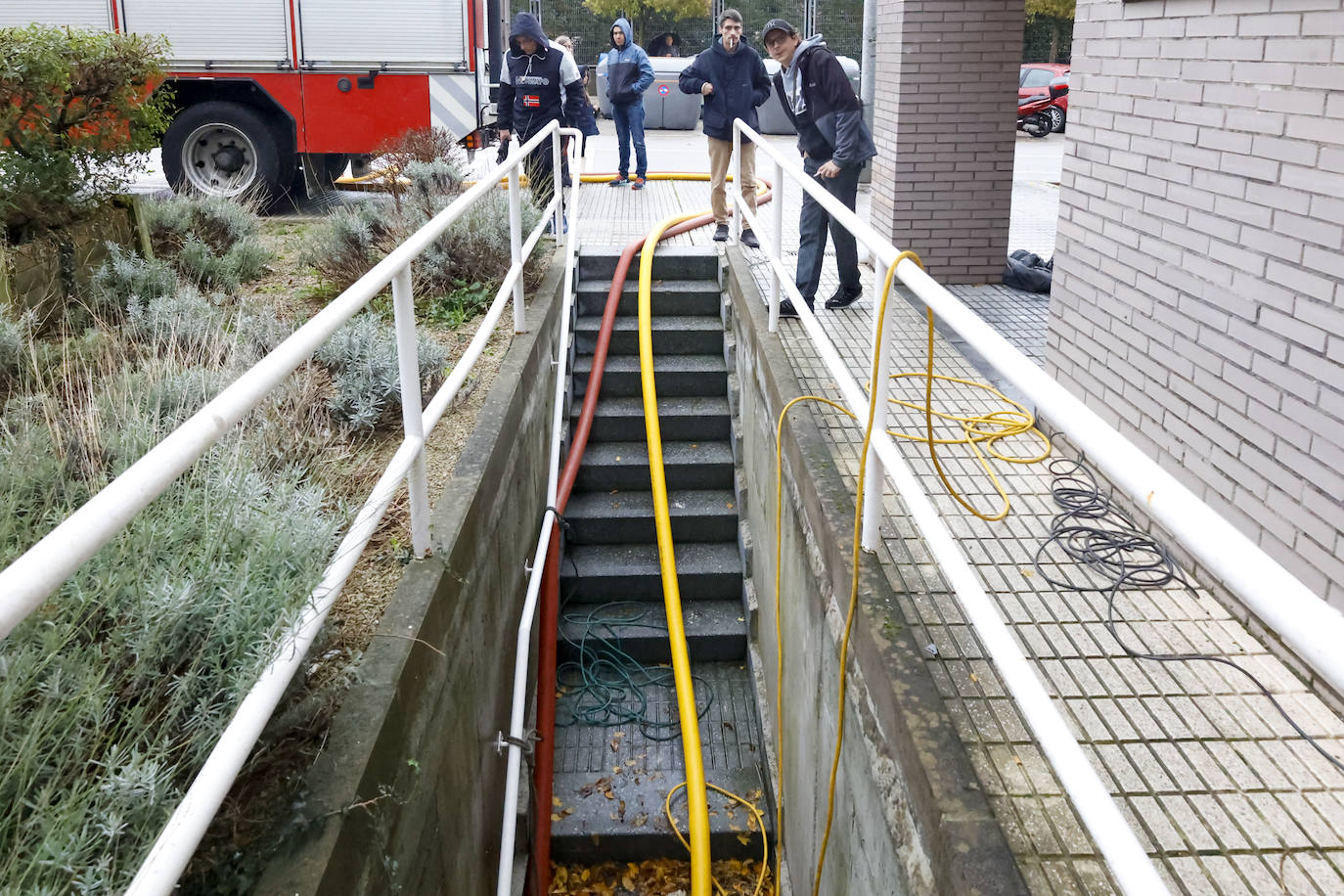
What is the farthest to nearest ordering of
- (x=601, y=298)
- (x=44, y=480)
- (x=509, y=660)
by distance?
(x=601, y=298) < (x=509, y=660) < (x=44, y=480)

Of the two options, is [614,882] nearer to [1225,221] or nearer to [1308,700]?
[1308,700]

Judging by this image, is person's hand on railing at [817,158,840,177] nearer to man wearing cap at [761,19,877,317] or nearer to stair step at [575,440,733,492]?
man wearing cap at [761,19,877,317]

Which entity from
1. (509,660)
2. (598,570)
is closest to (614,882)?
(509,660)

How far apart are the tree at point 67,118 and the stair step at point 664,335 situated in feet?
10.4

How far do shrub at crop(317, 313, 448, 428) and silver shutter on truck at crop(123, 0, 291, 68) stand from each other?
24.8 ft

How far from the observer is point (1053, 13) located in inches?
1321

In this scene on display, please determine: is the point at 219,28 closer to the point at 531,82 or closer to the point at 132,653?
the point at 531,82

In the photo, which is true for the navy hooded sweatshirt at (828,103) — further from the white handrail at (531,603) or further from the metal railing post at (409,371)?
the metal railing post at (409,371)

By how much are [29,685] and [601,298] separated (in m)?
6.63

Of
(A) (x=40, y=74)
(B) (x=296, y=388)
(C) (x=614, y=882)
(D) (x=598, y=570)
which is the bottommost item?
(C) (x=614, y=882)

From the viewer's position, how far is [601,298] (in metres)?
8.45

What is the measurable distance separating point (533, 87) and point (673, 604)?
591cm

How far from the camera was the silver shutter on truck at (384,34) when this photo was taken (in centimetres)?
1165

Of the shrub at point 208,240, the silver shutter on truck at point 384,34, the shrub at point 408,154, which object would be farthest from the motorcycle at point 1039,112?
the shrub at point 208,240
